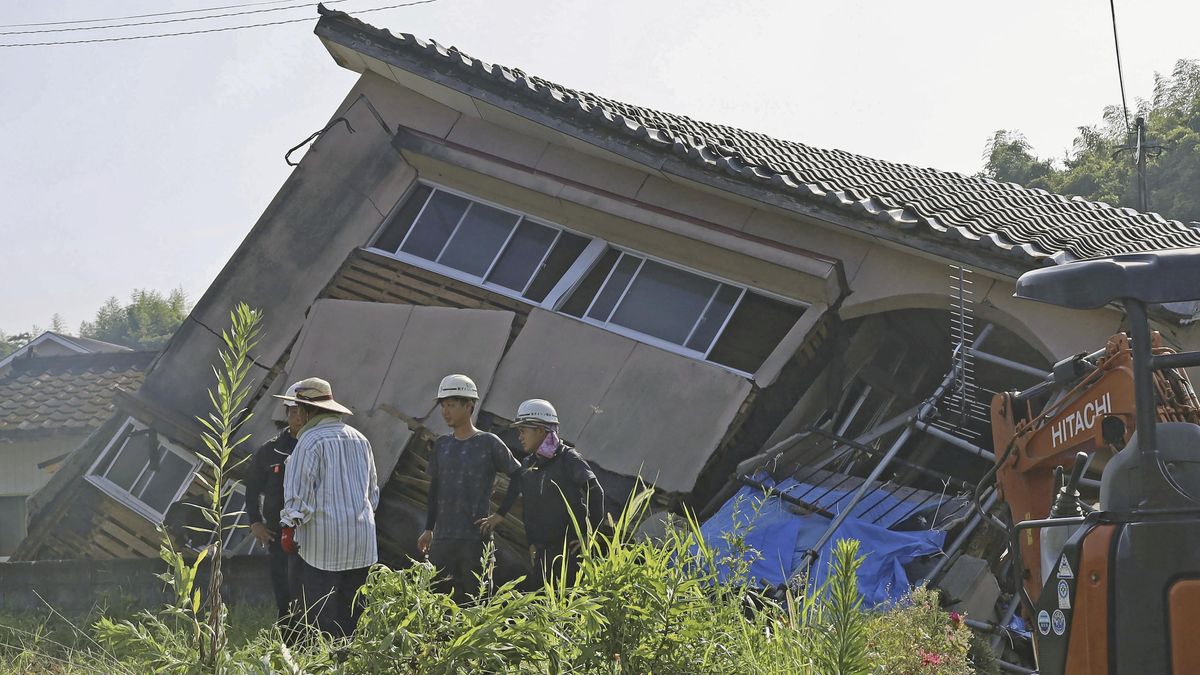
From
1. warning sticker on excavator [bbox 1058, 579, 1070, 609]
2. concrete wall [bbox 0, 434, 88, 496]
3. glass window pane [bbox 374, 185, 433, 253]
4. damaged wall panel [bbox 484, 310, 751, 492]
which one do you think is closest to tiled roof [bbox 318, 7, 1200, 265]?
glass window pane [bbox 374, 185, 433, 253]

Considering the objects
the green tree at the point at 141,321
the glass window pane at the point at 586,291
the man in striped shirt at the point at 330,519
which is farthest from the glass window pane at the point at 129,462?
the green tree at the point at 141,321

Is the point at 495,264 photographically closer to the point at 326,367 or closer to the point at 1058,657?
the point at 326,367

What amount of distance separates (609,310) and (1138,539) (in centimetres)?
749

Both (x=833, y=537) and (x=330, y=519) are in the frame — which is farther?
(x=833, y=537)

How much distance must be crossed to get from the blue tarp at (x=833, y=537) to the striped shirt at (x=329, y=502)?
2463mm

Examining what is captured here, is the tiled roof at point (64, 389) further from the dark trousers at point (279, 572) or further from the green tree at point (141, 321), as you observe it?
the green tree at point (141, 321)

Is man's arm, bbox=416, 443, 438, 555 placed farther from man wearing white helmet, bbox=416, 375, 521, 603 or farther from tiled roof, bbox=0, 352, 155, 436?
tiled roof, bbox=0, 352, 155, 436

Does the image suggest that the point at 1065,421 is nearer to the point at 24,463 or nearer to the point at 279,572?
the point at 279,572

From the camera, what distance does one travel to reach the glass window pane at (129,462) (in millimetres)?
12227

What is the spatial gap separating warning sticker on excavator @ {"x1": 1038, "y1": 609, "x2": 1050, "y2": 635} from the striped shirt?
138 inches

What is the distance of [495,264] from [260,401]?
2723 mm

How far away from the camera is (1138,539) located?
3.61 m

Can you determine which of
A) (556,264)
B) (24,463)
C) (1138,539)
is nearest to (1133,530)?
(1138,539)

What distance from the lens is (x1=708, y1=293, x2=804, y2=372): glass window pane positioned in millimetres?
10414
